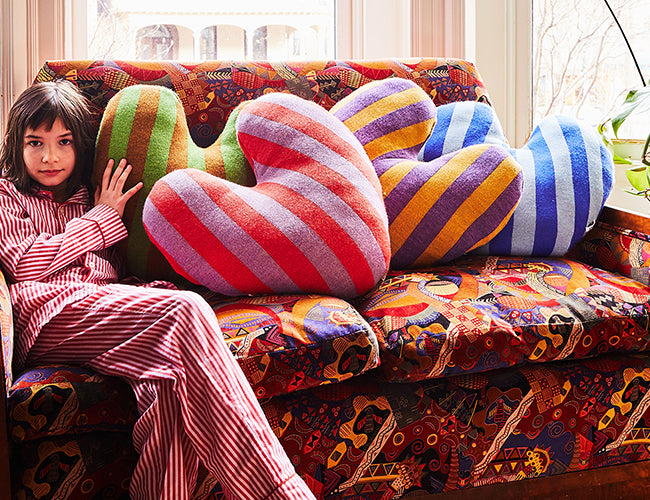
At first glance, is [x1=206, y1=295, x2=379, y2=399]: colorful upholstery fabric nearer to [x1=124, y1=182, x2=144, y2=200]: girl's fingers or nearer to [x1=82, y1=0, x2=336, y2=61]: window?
[x1=124, y1=182, x2=144, y2=200]: girl's fingers

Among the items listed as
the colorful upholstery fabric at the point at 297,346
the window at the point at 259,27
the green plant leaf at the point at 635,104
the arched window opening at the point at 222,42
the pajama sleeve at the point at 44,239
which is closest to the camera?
the colorful upholstery fabric at the point at 297,346

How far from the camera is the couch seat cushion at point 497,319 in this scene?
1041mm

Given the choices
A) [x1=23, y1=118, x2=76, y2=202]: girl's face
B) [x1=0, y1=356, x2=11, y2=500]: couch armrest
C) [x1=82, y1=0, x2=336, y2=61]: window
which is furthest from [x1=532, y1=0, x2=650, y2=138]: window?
[x1=0, y1=356, x2=11, y2=500]: couch armrest

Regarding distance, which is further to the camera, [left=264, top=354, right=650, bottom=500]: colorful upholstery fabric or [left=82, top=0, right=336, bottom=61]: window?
[left=82, top=0, right=336, bottom=61]: window

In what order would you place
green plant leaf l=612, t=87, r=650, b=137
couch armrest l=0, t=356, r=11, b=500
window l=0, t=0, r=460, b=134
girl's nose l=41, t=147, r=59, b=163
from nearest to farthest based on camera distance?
couch armrest l=0, t=356, r=11, b=500, girl's nose l=41, t=147, r=59, b=163, green plant leaf l=612, t=87, r=650, b=137, window l=0, t=0, r=460, b=134

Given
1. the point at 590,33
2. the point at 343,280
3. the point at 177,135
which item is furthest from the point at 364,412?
the point at 590,33

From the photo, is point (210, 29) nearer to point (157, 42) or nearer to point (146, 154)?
point (157, 42)

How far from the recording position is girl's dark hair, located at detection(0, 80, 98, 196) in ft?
4.12

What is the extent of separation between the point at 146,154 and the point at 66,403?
0.62 m

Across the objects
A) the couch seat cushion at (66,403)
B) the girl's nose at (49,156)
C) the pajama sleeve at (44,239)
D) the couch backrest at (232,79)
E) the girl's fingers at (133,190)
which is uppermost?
the couch backrest at (232,79)

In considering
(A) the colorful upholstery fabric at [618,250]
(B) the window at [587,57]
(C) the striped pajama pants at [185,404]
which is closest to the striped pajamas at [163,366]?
(C) the striped pajama pants at [185,404]

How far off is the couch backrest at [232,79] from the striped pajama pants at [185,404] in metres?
0.67

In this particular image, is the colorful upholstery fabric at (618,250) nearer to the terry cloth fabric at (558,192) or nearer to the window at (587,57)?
the terry cloth fabric at (558,192)

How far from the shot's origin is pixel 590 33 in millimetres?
2447
